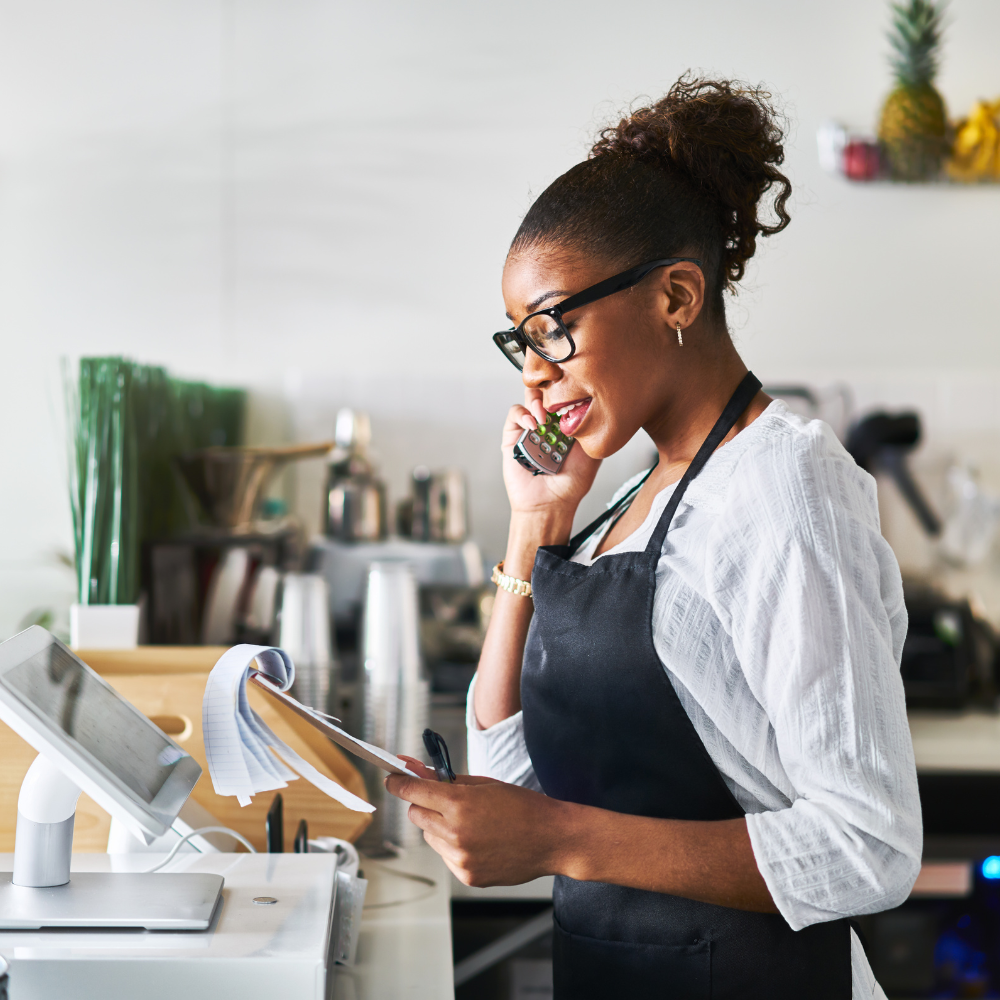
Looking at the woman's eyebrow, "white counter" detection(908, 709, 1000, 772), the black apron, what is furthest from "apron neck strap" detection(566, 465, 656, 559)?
"white counter" detection(908, 709, 1000, 772)

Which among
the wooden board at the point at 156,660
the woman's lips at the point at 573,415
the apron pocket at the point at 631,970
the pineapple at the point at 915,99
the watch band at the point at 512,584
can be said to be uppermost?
the pineapple at the point at 915,99

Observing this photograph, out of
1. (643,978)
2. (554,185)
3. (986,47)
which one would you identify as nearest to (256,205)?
(554,185)

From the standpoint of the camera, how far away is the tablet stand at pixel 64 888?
2.53ft

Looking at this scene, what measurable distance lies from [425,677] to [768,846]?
90cm

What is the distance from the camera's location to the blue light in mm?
1938

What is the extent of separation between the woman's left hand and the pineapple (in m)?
2.27

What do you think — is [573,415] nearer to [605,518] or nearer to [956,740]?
[605,518]

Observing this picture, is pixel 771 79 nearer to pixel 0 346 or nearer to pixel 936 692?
pixel 936 692

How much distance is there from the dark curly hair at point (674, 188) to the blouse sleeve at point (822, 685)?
0.83 feet

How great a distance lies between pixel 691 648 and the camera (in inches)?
33.5

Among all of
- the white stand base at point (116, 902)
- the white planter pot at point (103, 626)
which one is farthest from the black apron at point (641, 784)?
the white planter pot at point (103, 626)

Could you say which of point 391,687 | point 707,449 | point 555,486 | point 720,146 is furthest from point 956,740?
point 720,146

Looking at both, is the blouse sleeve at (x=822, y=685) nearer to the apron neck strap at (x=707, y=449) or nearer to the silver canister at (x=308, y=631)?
the apron neck strap at (x=707, y=449)

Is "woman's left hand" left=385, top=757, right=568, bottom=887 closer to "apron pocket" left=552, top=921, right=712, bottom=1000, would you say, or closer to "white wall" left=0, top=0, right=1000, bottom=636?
"apron pocket" left=552, top=921, right=712, bottom=1000
